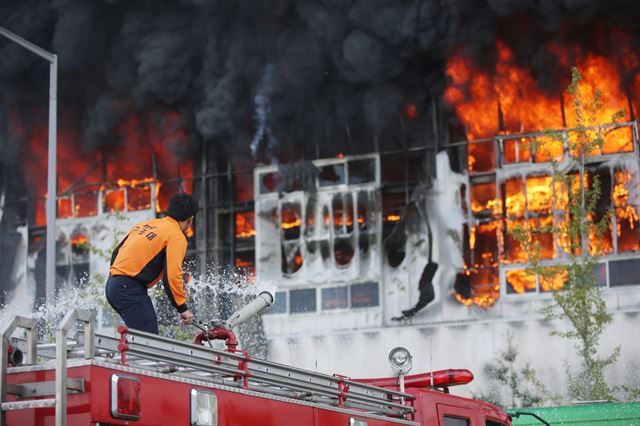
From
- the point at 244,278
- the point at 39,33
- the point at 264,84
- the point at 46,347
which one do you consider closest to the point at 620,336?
the point at 244,278

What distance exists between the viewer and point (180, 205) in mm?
8297

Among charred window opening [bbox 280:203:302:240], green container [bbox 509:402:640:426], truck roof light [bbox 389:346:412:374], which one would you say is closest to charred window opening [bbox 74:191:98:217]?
charred window opening [bbox 280:203:302:240]

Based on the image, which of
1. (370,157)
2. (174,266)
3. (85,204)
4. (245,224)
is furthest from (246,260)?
(174,266)

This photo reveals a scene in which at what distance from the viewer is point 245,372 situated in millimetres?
7551

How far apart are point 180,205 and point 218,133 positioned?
2622 cm

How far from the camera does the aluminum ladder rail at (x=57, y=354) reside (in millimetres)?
6121

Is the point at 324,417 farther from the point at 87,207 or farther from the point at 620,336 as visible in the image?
the point at 87,207

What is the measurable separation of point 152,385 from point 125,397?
29cm

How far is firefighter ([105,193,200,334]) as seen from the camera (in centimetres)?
806

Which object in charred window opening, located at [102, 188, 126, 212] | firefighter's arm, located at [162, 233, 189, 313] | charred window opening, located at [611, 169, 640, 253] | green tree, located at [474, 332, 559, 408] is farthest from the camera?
charred window opening, located at [102, 188, 126, 212]

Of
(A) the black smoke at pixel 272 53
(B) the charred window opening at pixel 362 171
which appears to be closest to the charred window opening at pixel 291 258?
(B) the charred window opening at pixel 362 171

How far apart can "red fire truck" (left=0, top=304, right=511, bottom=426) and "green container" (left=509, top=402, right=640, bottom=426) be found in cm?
885

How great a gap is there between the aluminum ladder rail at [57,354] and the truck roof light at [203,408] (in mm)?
893

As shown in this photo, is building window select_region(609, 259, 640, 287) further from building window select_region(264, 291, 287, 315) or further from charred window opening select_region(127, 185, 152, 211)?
charred window opening select_region(127, 185, 152, 211)
